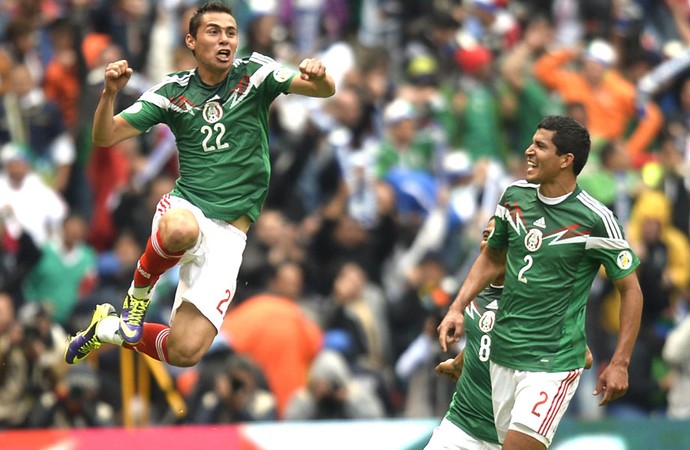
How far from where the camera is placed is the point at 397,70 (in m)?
19.8

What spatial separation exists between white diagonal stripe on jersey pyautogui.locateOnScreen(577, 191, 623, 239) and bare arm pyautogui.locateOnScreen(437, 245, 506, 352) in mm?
685

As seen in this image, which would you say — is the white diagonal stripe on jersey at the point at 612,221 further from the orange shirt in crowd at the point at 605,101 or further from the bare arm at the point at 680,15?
the bare arm at the point at 680,15

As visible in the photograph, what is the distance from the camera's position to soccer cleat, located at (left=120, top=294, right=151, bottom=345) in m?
10.5

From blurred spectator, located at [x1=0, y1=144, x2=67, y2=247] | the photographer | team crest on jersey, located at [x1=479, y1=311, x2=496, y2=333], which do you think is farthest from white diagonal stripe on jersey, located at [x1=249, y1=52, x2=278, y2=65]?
blurred spectator, located at [x1=0, y1=144, x2=67, y2=247]

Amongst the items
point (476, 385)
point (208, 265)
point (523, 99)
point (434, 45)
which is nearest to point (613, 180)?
point (523, 99)

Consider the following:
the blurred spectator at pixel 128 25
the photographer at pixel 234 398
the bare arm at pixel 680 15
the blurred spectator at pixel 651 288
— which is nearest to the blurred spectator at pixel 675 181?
the blurred spectator at pixel 651 288

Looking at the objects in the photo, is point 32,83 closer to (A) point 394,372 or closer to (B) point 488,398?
(A) point 394,372

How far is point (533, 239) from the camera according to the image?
988cm

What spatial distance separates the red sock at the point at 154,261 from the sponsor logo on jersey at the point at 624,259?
2773 millimetres

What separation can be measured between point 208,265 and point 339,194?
6009 millimetres

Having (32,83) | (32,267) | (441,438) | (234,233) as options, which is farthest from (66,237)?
(441,438)

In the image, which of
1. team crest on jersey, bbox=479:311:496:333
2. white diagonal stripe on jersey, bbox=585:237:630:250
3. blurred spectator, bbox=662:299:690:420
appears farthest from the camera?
blurred spectator, bbox=662:299:690:420

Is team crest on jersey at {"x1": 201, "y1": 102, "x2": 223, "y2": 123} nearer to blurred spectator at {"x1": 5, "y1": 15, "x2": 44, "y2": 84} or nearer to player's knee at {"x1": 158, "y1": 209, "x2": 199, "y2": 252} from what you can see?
player's knee at {"x1": 158, "y1": 209, "x2": 199, "y2": 252}

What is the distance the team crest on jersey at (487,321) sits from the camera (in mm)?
10328
